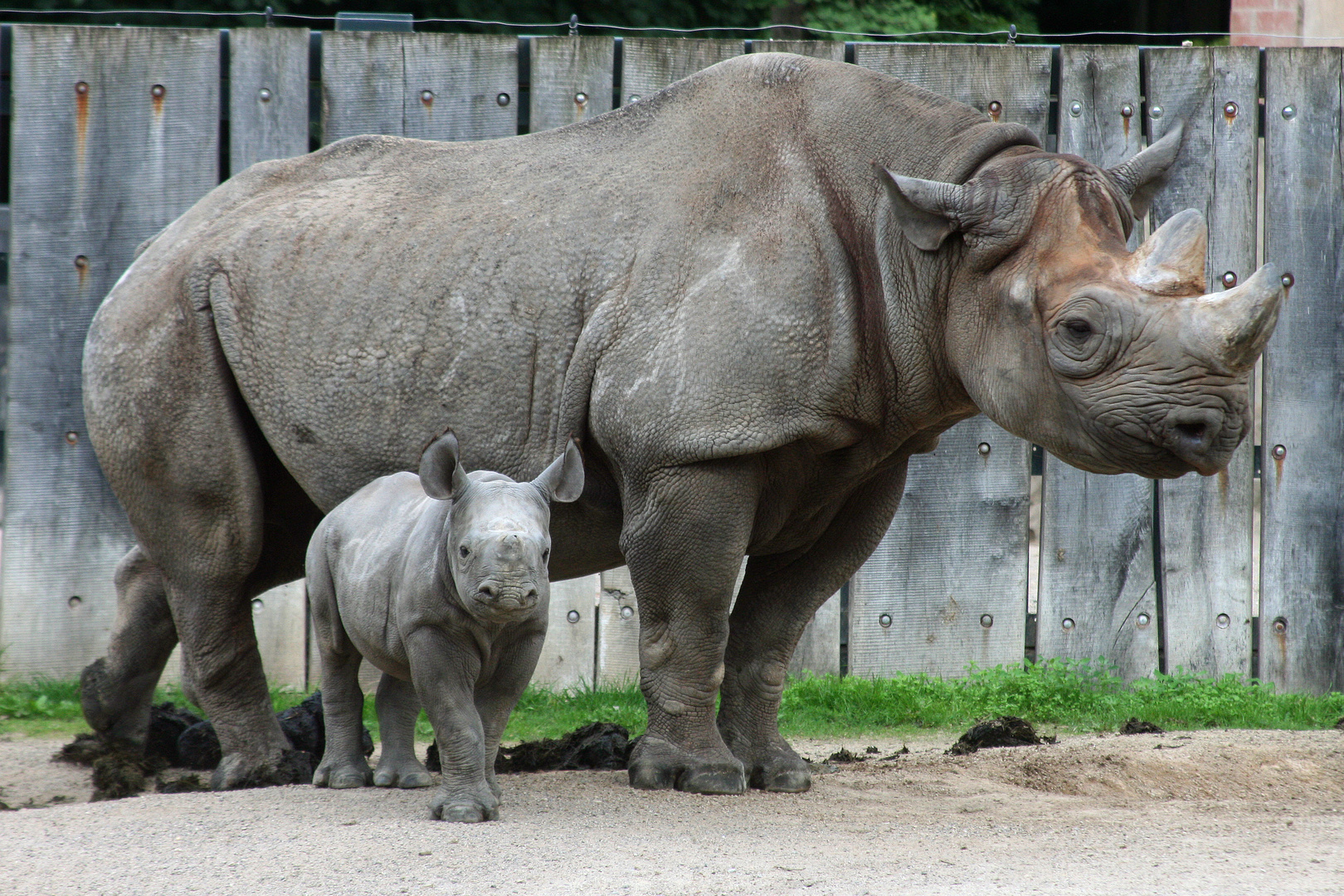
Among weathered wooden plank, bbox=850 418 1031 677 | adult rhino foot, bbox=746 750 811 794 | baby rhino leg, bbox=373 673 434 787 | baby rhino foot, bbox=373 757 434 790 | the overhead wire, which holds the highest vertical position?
the overhead wire

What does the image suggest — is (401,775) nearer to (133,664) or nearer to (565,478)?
(565,478)

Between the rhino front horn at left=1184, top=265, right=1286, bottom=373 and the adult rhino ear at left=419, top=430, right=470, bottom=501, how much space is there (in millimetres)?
2028

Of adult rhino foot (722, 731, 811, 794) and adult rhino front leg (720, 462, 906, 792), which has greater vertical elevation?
adult rhino front leg (720, 462, 906, 792)

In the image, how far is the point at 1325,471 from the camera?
6.88 meters

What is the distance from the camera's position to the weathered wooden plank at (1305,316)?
22.5 feet

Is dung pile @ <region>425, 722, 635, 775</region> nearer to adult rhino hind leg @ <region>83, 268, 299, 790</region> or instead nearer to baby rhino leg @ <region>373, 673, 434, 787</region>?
baby rhino leg @ <region>373, 673, 434, 787</region>

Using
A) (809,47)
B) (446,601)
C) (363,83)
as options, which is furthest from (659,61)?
(446,601)

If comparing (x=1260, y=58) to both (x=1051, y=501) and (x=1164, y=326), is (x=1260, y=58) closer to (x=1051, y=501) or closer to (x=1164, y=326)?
(x=1051, y=501)

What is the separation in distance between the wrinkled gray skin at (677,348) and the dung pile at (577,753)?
509 millimetres

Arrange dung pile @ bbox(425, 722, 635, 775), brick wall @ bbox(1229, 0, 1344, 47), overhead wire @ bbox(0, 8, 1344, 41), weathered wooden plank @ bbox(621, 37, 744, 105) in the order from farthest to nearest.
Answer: brick wall @ bbox(1229, 0, 1344, 47)
overhead wire @ bbox(0, 8, 1344, 41)
weathered wooden plank @ bbox(621, 37, 744, 105)
dung pile @ bbox(425, 722, 635, 775)

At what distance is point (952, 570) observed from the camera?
693 cm

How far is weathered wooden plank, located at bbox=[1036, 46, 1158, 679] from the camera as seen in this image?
6820 millimetres

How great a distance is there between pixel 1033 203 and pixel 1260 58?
327 cm

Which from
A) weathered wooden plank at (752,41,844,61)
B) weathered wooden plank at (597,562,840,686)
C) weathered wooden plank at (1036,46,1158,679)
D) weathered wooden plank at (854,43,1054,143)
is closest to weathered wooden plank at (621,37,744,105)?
weathered wooden plank at (752,41,844,61)
